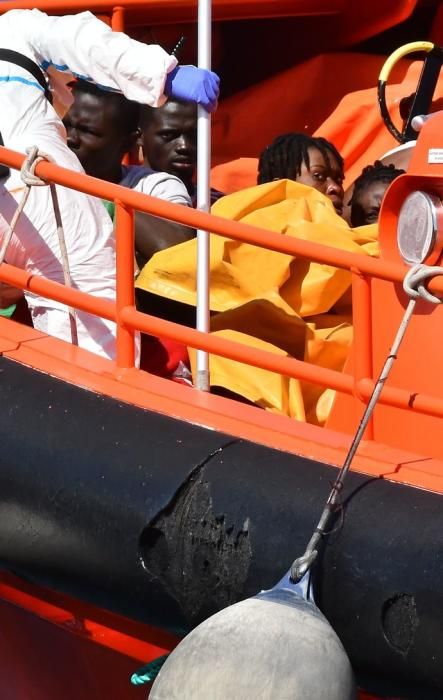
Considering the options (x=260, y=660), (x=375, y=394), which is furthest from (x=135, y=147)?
(x=260, y=660)

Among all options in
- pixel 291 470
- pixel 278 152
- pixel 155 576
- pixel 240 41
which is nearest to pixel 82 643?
pixel 155 576

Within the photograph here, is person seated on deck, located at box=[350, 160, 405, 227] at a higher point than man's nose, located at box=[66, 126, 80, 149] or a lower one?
lower

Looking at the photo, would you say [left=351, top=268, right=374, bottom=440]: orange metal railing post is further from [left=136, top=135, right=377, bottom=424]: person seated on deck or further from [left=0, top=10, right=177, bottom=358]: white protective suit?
[left=0, top=10, right=177, bottom=358]: white protective suit

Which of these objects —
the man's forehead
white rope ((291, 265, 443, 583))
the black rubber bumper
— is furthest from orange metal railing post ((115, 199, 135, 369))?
the man's forehead

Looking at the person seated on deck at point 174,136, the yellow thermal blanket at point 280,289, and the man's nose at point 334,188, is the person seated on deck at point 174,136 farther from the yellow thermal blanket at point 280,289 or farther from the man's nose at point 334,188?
the yellow thermal blanket at point 280,289

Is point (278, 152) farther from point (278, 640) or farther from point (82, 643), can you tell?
point (278, 640)

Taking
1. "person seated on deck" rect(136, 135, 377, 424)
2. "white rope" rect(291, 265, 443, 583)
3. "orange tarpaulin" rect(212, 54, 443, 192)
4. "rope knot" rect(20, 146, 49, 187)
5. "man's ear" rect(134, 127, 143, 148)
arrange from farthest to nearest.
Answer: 1. "orange tarpaulin" rect(212, 54, 443, 192)
2. "man's ear" rect(134, 127, 143, 148)
3. "person seated on deck" rect(136, 135, 377, 424)
4. "rope knot" rect(20, 146, 49, 187)
5. "white rope" rect(291, 265, 443, 583)

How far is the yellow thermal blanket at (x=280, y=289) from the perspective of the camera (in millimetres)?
2974

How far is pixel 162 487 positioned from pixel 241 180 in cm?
222

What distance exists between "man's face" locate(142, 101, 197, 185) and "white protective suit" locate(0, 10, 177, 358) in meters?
0.95

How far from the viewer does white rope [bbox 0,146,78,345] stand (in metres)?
2.52

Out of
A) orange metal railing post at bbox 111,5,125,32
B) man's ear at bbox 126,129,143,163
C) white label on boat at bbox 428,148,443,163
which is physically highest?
white label on boat at bbox 428,148,443,163

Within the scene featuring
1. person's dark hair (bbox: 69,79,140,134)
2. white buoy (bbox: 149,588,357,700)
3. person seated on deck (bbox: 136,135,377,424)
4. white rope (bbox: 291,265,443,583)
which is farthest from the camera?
person's dark hair (bbox: 69,79,140,134)

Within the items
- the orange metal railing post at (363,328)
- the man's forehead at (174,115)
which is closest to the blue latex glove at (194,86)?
the orange metal railing post at (363,328)
